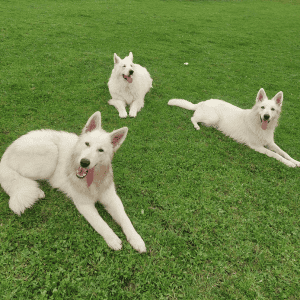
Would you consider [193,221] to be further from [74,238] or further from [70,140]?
[70,140]

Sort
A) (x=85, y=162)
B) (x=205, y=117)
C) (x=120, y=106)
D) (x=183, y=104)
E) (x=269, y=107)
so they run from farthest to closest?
(x=183, y=104), (x=120, y=106), (x=205, y=117), (x=269, y=107), (x=85, y=162)

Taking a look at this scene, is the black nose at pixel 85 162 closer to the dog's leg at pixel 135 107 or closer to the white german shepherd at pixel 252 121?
the dog's leg at pixel 135 107

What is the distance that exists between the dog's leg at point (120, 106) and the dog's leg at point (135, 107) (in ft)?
0.71

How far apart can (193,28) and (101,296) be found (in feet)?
61.6

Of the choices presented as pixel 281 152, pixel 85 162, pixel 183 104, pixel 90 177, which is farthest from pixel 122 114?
pixel 281 152

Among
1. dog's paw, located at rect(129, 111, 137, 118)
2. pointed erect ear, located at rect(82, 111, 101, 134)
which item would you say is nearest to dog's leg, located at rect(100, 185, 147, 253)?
pointed erect ear, located at rect(82, 111, 101, 134)

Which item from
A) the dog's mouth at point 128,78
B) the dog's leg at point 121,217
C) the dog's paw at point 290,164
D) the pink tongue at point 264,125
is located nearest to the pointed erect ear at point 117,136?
the dog's leg at point 121,217

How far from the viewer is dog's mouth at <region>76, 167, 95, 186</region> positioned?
9.59 feet

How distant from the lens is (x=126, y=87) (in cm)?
646

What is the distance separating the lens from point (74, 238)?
2.93 metres

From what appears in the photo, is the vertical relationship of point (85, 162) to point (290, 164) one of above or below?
above

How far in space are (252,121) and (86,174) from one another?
4555 mm

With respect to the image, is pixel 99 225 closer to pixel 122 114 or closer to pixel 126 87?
pixel 122 114

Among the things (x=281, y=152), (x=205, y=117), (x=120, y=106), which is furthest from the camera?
(x=120, y=106)
